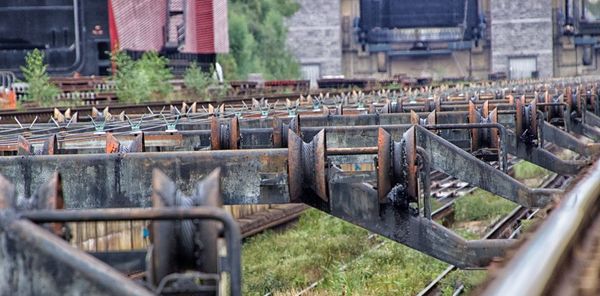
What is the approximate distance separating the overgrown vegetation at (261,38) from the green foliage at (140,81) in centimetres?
2824

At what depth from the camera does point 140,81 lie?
35281 mm

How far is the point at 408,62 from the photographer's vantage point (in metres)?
87.4

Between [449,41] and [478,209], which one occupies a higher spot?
[449,41]

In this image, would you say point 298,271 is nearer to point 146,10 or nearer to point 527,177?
point 527,177

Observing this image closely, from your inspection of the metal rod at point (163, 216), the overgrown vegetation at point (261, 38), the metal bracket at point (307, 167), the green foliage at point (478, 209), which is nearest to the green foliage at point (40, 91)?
the green foliage at point (478, 209)

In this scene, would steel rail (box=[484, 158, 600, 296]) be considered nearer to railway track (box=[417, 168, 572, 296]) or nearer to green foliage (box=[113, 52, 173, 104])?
railway track (box=[417, 168, 572, 296])

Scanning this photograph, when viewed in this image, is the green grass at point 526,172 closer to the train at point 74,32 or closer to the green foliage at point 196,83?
the green foliage at point 196,83

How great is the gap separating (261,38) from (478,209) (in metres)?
57.5

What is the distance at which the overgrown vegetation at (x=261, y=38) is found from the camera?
71.1 meters

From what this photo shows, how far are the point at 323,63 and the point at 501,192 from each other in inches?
3062

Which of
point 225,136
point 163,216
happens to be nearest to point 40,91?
point 225,136

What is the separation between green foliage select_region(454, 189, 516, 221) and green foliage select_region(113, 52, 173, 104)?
1348 centimetres

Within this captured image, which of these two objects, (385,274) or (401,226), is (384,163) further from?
(385,274)

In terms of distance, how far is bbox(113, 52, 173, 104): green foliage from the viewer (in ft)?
114
